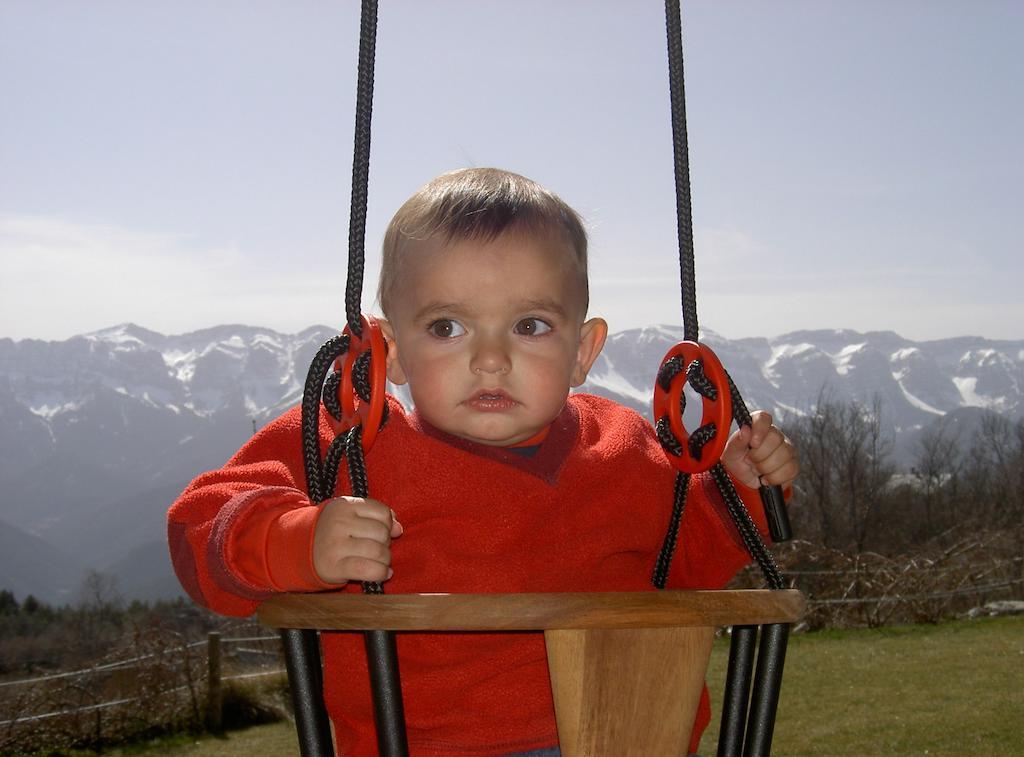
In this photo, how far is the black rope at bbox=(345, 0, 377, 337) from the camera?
1825mm

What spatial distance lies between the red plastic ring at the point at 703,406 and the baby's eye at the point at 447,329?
1.46 feet

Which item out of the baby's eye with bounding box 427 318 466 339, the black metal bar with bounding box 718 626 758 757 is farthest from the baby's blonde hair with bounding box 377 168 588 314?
the black metal bar with bounding box 718 626 758 757

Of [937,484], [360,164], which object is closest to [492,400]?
[360,164]

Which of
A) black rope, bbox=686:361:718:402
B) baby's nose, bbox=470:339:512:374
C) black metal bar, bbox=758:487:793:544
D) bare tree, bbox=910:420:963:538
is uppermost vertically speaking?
baby's nose, bbox=470:339:512:374

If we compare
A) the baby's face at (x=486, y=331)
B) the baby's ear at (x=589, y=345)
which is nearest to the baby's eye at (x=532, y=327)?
the baby's face at (x=486, y=331)

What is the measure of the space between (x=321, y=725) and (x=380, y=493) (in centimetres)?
64

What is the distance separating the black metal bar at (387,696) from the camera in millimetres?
1521

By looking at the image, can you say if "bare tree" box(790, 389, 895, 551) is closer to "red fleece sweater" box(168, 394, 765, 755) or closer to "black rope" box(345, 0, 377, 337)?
"red fleece sweater" box(168, 394, 765, 755)

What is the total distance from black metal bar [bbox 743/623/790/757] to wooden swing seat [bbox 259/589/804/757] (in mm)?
93

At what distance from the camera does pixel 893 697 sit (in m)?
9.28

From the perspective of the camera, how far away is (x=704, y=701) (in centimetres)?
228

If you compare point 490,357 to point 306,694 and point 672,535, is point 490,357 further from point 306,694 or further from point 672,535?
point 306,694

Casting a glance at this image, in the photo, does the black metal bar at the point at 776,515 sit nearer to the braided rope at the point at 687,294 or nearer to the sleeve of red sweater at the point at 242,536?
the braided rope at the point at 687,294

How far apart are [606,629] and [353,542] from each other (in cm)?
42
